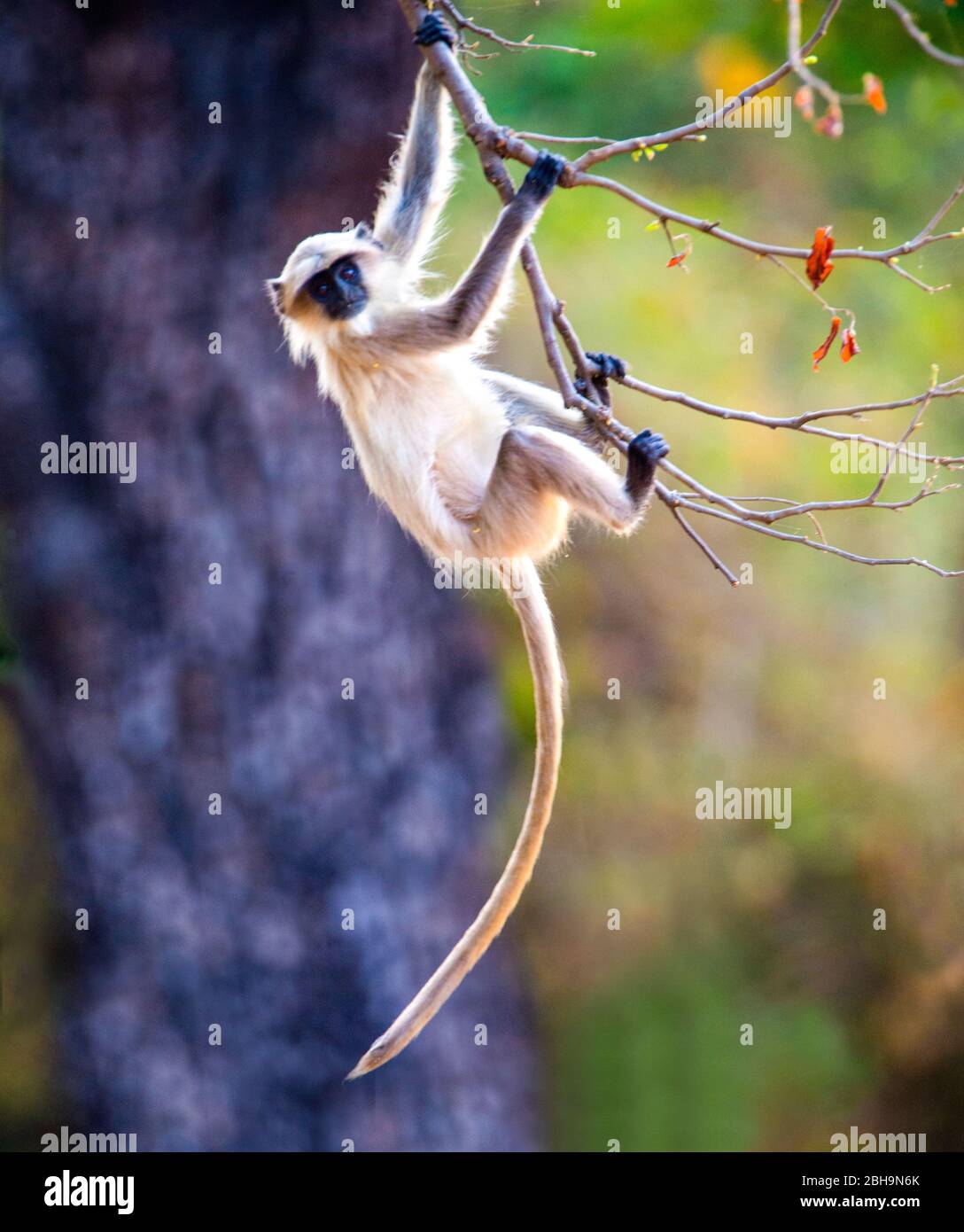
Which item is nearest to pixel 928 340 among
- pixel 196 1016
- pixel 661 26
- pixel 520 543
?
pixel 661 26

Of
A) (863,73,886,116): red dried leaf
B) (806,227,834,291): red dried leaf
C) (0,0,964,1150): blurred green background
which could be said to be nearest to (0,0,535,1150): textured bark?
(0,0,964,1150): blurred green background

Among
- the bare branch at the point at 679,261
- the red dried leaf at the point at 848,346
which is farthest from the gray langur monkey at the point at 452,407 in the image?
the red dried leaf at the point at 848,346

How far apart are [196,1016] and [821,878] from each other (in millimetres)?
3222


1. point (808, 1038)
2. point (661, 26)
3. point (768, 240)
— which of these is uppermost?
point (661, 26)

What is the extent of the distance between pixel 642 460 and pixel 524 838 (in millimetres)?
937

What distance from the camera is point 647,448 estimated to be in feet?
10.6

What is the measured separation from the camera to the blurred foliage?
6867 mm

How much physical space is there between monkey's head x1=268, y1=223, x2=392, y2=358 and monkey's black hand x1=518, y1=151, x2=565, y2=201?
24.3 inches

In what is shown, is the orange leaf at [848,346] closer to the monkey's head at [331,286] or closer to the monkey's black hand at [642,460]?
the monkey's black hand at [642,460]

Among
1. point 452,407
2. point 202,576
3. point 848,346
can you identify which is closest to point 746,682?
point 202,576

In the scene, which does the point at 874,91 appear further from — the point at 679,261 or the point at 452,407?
the point at 452,407

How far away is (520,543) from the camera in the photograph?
138 inches

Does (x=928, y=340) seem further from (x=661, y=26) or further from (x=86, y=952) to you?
(x=86, y=952)

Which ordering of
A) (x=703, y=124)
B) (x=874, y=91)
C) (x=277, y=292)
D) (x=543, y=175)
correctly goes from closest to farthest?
(x=874, y=91), (x=703, y=124), (x=543, y=175), (x=277, y=292)
